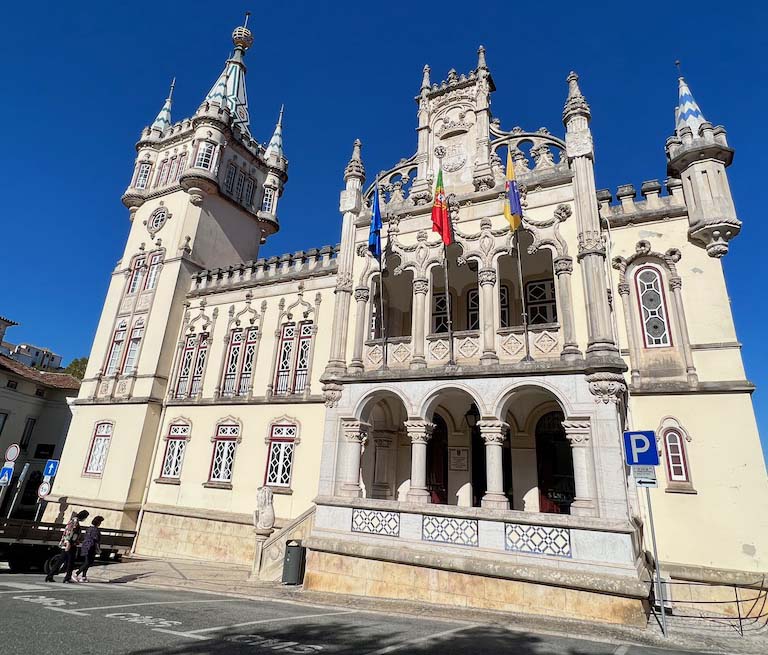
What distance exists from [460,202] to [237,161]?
1800cm

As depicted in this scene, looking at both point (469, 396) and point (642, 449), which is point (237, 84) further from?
point (642, 449)

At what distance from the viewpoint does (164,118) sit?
1193 inches

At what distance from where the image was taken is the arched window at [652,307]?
1437 centimetres

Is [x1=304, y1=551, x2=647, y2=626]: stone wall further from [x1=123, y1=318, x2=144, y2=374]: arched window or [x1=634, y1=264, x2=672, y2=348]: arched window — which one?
[x1=123, y1=318, x2=144, y2=374]: arched window

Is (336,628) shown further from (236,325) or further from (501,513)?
(236,325)

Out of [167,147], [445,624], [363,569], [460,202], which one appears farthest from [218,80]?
[445,624]

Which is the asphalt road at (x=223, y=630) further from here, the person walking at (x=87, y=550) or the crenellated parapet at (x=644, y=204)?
the crenellated parapet at (x=644, y=204)

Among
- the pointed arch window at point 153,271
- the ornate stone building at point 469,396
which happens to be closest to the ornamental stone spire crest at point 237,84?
the pointed arch window at point 153,271

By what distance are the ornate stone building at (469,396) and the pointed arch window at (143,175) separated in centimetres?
888

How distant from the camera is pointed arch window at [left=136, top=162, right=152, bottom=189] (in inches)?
1086

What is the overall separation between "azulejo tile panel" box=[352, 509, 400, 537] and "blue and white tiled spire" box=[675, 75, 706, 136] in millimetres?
16232

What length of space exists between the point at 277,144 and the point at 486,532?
94.0 feet

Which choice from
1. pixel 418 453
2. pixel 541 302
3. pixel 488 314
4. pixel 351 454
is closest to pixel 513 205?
pixel 488 314

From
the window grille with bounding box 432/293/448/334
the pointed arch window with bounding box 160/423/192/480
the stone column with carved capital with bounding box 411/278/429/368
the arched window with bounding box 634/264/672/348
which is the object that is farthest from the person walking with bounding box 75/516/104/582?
the arched window with bounding box 634/264/672/348
